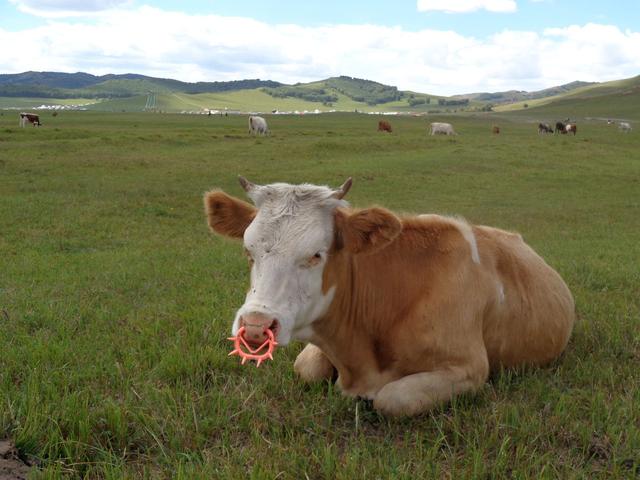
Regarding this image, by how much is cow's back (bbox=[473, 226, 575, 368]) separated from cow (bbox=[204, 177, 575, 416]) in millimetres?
12

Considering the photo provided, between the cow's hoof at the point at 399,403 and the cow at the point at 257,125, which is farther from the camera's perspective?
the cow at the point at 257,125

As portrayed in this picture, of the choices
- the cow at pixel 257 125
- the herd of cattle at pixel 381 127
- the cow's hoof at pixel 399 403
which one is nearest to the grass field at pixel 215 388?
the cow's hoof at pixel 399 403

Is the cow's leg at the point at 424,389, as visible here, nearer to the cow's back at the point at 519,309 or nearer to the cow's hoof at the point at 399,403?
the cow's hoof at the point at 399,403

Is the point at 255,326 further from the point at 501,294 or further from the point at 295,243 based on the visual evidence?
the point at 501,294

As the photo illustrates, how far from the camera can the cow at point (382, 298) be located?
4086 millimetres

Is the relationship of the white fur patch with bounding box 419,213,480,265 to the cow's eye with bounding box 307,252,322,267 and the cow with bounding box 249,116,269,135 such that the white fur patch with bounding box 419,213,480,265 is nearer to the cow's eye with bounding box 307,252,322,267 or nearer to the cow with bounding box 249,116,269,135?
the cow's eye with bounding box 307,252,322,267

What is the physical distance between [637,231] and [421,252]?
12.7m

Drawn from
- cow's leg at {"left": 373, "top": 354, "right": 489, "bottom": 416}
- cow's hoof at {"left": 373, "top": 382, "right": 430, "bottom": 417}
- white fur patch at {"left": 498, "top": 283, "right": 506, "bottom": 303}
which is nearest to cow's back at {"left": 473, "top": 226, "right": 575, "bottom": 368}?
white fur patch at {"left": 498, "top": 283, "right": 506, "bottom": 303}

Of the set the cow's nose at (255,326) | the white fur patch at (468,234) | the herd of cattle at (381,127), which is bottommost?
the herd of cattle at (381,127)

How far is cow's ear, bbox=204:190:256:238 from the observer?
460 cm

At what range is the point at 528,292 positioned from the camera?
543 centimetres

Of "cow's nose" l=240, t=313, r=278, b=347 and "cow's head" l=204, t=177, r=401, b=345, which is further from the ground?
"cow's head" l=204, t=177, r=401, b=345

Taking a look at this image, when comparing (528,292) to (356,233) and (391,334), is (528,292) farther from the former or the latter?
(356,233)

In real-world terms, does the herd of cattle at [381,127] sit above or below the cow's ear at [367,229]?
below
